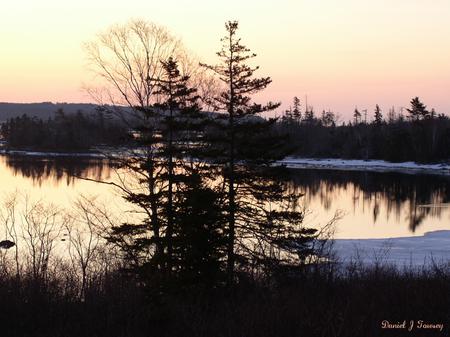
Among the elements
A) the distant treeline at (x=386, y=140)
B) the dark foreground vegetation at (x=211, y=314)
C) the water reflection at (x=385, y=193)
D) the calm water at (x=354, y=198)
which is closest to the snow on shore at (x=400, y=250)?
the calm water at (x=354, y=198)

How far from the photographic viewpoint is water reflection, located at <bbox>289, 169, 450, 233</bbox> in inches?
1660

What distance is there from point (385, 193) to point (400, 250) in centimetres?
2978

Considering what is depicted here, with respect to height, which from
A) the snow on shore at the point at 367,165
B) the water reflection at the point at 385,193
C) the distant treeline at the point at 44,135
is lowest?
the water reflection at the point at 385,193

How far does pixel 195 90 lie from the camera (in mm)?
21062

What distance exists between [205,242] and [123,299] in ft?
10.8

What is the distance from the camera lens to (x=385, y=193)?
54312 millimetres

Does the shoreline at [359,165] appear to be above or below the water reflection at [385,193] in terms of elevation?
above

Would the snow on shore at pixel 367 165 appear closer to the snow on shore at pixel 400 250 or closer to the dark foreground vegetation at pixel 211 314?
the snow on shore at pixel 400 250

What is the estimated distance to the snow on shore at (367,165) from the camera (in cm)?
8731

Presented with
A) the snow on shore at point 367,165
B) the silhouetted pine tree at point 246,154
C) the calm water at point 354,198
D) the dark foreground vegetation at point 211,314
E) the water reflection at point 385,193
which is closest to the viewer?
the dark foreground vegetation at point 211,314

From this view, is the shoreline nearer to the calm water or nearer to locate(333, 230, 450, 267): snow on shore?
the calm water

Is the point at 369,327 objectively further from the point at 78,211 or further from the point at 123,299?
the point at 78,211

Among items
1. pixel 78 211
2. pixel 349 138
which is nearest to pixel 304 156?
pixel 349 138

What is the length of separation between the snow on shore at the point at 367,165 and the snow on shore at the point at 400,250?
5648cm
